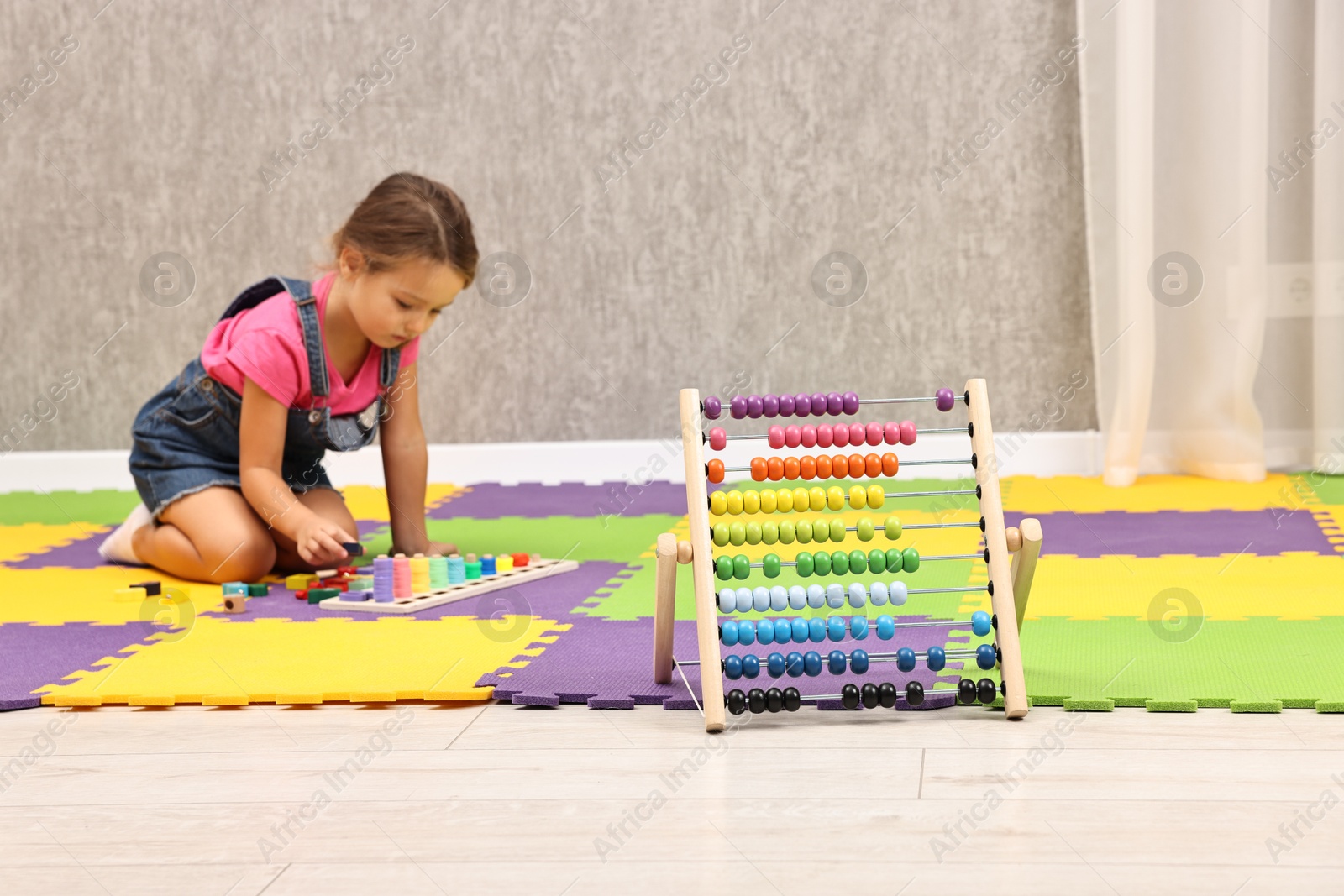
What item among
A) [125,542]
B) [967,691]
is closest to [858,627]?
[967,691]

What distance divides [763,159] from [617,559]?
1.44m

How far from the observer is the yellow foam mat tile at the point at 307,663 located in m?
1.60

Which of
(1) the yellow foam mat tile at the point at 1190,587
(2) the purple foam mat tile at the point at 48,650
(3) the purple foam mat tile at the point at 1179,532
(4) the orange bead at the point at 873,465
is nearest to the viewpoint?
(4) the orange bead at the point at 873,465

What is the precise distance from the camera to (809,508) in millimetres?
1547

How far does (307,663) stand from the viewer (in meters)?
1.76

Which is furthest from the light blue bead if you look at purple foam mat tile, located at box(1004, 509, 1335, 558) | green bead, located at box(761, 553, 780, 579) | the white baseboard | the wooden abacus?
the white baseboard

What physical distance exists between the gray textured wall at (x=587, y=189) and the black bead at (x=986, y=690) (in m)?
2.13

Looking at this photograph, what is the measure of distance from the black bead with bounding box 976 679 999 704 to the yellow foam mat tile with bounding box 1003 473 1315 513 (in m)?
1.50

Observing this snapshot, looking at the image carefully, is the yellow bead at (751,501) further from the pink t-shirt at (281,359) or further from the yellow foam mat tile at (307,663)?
the pink t-shirt at (281,359)

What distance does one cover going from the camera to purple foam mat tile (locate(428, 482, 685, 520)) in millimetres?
3168

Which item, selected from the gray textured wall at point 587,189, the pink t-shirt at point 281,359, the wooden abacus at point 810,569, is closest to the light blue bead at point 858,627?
the wooden abacus at point 810,569

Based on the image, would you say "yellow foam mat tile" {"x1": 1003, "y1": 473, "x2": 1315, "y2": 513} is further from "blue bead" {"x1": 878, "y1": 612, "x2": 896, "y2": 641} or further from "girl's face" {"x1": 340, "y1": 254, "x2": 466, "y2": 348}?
"blue bead" {"x1": 878, "y1": 612, "x2": 896, "y2": 641}

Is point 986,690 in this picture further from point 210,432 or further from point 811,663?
point 210,432

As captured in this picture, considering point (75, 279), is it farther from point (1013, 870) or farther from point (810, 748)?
point (1013, 870)
